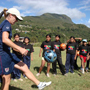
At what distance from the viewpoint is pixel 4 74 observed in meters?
3.04

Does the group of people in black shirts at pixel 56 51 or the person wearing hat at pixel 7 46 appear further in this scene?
the group of people in black shirts at pixel 56 51

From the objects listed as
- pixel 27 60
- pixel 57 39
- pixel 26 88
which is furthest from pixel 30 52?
pixel 26 88

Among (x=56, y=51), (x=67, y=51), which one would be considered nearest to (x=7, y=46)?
(x=56, y=51)

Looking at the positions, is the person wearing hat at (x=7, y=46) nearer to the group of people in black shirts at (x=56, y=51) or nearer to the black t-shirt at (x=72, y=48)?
the group of people in black shirts at (x=56, y=51)

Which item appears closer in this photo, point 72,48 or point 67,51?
point 72,48

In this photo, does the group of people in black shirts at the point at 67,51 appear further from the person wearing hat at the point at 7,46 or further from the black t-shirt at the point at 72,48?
the person wearing hat at the point at 7,46

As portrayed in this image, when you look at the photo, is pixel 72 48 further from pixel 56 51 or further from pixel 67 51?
pixel 56 51

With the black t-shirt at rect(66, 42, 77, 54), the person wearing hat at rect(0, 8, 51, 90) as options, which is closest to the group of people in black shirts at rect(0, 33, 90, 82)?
the black t-shirt at rect(66, 42, 77, 54)

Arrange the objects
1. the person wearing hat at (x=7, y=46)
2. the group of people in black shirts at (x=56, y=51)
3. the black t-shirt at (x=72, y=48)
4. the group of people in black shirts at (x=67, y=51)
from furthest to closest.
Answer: the black t-shirt at (x=72, y=48) → the group of people in black shirts at (x=67, y=51) → the group of people in black shirts at (x=56, y=51) → the person wearing hat at (x=7, y=46)

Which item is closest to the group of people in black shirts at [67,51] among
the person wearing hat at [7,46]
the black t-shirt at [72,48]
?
the black t-shirt at [72,48]

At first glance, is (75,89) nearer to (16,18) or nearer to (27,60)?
(27,60)

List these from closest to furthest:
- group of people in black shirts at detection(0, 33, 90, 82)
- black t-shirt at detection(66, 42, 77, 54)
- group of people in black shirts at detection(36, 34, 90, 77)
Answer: group of people in black shirts at detection(0, 33, 90, 82)
group of people in black shirts at detection(36, 34, 90, 77)
black t-shirt at detection(66, 42, 77, 54)

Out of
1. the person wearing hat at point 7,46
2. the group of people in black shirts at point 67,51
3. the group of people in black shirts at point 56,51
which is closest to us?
the person wearing hat at point 7,46

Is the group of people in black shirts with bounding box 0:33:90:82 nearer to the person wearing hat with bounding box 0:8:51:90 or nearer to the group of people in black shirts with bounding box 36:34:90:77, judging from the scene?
the group of people in black shirts with bounding box 36:34:90:77
